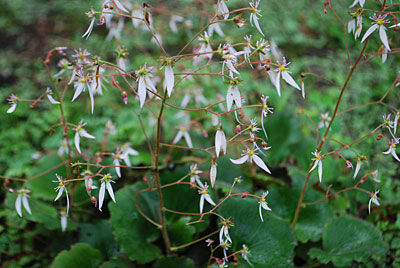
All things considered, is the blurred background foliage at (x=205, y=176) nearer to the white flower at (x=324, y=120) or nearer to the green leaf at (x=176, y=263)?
the green leaf at (x=176, y=263)

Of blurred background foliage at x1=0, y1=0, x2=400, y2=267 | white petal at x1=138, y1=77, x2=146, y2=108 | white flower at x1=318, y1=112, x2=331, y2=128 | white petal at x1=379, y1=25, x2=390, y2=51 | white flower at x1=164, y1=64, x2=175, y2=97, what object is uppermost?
white petal at x1=379, y1=25, x2=390, y2=51

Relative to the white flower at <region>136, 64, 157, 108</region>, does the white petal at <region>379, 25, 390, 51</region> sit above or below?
above

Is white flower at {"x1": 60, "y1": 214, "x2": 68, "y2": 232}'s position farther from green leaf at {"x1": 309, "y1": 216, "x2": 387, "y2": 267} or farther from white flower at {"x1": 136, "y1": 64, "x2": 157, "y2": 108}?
green leaf at {"x1": 309, "y1": 216, "x2": 387, "y2": 267}

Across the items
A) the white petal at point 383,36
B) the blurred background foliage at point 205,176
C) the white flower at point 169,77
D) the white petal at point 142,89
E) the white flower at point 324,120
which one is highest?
the white petal at point 383,36

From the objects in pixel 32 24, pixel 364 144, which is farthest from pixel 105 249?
pixel 32 24

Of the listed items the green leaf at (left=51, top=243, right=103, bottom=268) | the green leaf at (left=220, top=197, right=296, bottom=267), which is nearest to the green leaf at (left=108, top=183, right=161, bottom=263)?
the green leaf at (left=51, top=243, right=103, bottom=268)

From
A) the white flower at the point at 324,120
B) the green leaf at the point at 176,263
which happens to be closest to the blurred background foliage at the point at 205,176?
the green leaf at the point at 176,263

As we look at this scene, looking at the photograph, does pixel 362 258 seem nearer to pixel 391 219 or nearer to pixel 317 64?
pixel 391 219
